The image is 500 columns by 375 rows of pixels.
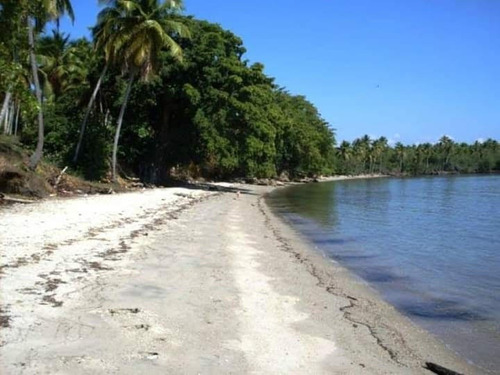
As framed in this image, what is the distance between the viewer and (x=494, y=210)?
38094 millimetres

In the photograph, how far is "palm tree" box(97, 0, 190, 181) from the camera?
99.1 ft

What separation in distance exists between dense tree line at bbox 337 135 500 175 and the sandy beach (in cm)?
13588

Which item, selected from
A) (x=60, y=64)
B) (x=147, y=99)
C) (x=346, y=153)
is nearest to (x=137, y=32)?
(x=147, y=99)

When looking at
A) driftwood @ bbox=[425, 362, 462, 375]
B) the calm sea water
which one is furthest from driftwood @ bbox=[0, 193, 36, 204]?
driftwood @ bbox=[425, 362, 462, 375]

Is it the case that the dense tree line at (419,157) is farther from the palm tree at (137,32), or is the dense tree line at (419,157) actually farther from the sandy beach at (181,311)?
the sandy beach at (181,311)

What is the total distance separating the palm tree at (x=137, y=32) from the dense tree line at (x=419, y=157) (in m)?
118

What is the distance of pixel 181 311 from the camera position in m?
8.05

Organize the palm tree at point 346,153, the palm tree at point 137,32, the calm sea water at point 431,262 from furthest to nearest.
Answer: the palm tree at point 346,153, the palm tree at point 137,32, the calm sea water at point 431,262

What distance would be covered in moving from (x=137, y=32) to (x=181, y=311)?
25208mm

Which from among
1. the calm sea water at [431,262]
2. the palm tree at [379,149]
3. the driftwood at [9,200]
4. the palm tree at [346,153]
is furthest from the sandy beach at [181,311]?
the palm tree at [379,149]

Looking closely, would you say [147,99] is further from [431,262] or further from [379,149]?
[379,149]

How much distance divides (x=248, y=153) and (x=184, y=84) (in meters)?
7.00

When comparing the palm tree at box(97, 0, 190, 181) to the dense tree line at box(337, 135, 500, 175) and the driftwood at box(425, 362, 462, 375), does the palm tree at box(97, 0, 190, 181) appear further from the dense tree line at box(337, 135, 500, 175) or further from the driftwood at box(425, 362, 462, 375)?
the dense tree line at box(337, 135, 500, 175)

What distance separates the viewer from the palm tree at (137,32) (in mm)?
30219
